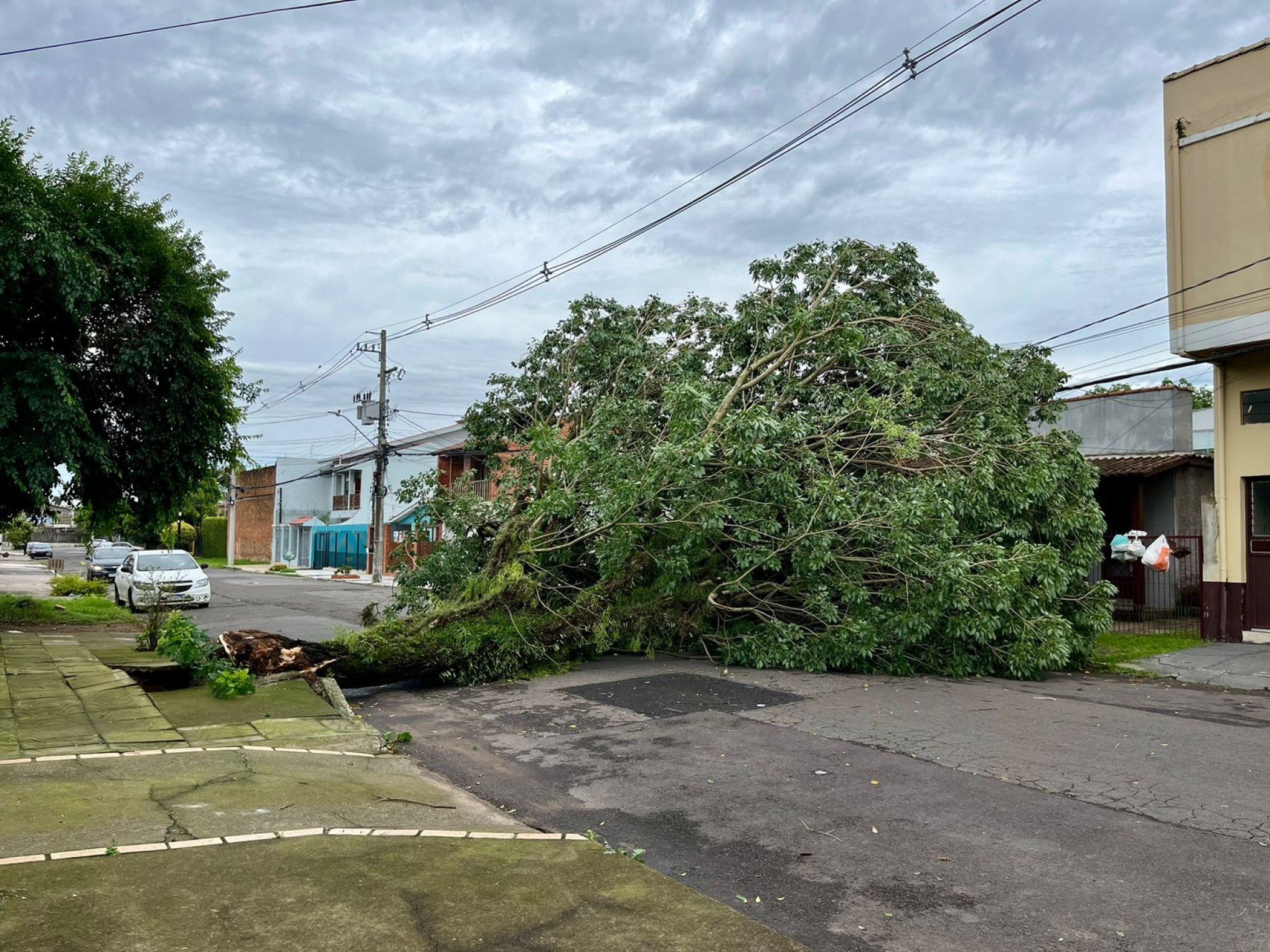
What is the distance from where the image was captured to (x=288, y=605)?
23.7 m

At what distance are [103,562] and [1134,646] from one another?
31242 mm

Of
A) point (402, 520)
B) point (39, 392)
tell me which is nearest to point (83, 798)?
point (39, 392)

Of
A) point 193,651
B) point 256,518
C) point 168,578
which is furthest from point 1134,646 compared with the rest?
point 256,518

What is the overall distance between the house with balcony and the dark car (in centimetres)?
1095

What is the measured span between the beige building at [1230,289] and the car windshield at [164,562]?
21.5 m

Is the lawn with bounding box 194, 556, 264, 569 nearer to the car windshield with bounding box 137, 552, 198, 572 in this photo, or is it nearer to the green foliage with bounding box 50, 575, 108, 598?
the green foliage with bounding box 50, 575, 108, 598

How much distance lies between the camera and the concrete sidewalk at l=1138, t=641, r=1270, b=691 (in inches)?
468

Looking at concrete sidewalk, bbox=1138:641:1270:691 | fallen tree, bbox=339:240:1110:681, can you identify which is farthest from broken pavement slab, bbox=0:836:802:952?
concrete sidewalk, bbox=1138:641:1270:691

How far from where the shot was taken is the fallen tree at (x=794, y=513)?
11266 mm

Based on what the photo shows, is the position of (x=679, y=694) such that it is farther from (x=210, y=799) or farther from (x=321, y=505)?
(x=321, y=505)

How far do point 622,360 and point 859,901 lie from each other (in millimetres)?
10930

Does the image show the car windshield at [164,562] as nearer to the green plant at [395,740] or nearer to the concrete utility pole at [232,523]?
the green plant at [395,740]

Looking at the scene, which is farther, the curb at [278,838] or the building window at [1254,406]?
the building window at [1254,406]

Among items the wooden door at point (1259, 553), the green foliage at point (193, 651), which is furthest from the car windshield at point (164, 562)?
the wooden door at point (1259, 553)
